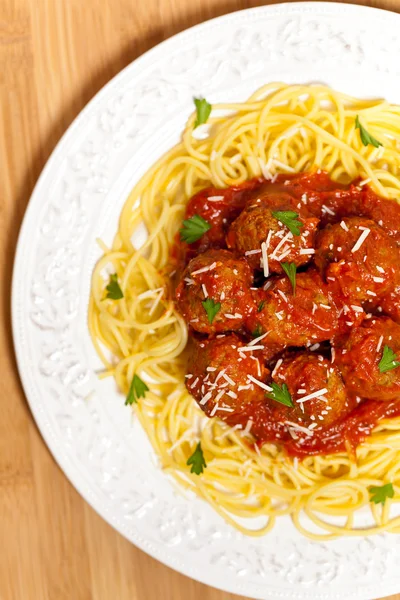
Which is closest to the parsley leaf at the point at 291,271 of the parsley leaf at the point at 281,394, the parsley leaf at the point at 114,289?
the parsley leaf at the point at 281,394

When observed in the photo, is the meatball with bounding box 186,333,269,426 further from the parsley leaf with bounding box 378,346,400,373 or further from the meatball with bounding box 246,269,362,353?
the parsley leaf with bounding box 378,346,400,373

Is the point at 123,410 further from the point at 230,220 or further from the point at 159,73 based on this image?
the point at 159,73

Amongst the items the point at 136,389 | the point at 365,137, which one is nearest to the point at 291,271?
the point at 365,137

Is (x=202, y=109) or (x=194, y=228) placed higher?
(x=202, y=109)

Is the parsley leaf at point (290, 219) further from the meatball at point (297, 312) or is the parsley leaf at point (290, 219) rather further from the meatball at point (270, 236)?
the meatball at point (297, 312)

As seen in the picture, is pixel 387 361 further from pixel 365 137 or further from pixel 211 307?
pixel 365 137

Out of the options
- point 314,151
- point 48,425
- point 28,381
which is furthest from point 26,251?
point 314,151
